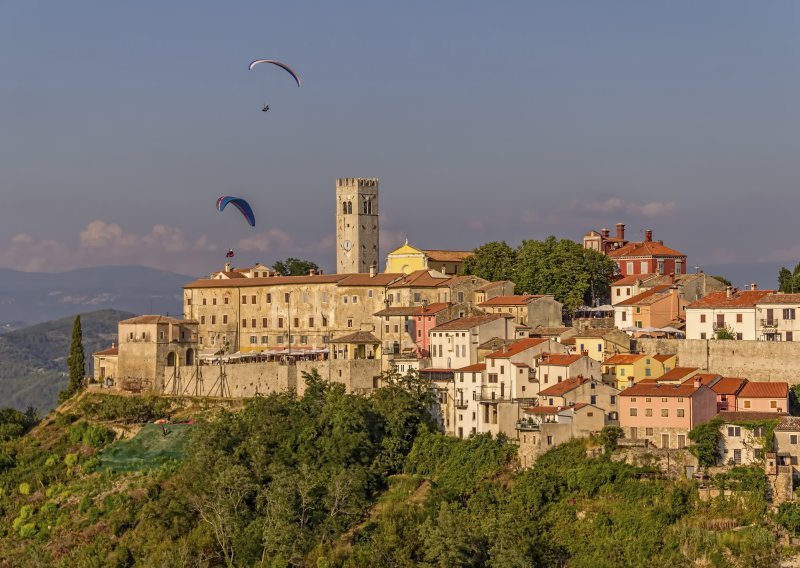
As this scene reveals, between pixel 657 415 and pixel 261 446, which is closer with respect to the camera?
pixel 657 415

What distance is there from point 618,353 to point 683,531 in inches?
518

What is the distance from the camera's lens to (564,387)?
50.2 metres

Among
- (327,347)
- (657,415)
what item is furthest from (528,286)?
(657,415)

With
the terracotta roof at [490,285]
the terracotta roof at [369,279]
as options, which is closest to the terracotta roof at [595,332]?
the terracotta roof at [490,285]

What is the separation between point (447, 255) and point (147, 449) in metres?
19.3

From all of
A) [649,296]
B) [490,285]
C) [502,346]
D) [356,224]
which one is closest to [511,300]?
[490,285]

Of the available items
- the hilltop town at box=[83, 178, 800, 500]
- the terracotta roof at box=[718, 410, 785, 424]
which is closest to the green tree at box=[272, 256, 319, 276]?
the hilltop town at box=[83, 178, 800, 500]

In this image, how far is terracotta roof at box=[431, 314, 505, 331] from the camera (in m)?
57.5

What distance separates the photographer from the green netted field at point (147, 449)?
194 feet

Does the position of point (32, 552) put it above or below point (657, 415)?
below

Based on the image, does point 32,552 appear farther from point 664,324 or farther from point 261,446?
point 664,324

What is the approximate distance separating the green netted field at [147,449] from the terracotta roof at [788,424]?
2418 centimetres

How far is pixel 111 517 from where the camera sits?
55.6m

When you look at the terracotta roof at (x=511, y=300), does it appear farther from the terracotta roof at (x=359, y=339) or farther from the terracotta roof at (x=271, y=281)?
the terracotta roof at (x=271, y=281)
